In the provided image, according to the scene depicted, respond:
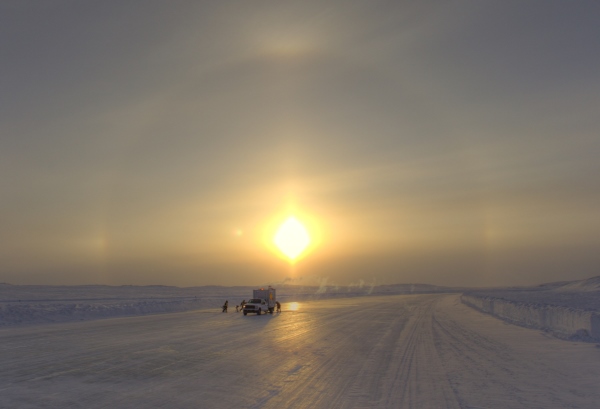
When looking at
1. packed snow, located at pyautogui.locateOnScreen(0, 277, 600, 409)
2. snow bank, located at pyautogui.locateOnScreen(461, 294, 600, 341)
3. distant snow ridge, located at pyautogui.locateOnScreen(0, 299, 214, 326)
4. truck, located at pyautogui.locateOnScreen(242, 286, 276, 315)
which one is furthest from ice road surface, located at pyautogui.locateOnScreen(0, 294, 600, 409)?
truck, located at pyautogui.locateOnScreen(242, 286, 276, 315)

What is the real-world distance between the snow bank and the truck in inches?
845

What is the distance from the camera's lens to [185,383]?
13258mm

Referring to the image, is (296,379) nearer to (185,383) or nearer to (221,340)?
(185,383)

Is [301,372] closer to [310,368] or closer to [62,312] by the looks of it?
[310,368]

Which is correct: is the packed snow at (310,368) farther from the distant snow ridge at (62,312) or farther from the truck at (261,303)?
the truck at (261,303)

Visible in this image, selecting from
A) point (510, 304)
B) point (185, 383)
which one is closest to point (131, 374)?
point (185, 383)

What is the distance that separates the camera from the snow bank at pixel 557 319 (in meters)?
21.6

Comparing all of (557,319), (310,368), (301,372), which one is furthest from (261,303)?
(301,372)

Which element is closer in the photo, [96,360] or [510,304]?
[96,360]

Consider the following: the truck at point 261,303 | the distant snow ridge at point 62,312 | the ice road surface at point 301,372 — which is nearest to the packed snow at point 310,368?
the ice road surface at point 301,372

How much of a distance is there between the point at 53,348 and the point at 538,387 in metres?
17.6

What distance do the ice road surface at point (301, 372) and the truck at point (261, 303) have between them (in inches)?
958

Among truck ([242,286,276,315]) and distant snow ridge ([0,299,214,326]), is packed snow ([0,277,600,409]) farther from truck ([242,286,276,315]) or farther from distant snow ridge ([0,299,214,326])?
truck ([242,286,276,315])

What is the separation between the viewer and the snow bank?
21.6 metres
